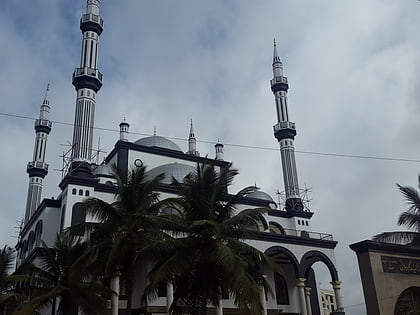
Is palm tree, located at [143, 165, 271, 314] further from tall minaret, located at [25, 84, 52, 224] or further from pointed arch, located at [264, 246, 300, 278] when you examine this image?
tall minaret, located at [25, 84, 52, 224]

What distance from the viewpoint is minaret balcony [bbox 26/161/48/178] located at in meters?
42.7

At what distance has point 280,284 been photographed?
3203 centimetres

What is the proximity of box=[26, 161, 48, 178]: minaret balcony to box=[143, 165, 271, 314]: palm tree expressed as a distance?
29.1m

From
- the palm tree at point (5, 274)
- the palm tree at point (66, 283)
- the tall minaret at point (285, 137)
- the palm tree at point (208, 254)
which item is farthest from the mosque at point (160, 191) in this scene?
the palm tree at point (208, 254)

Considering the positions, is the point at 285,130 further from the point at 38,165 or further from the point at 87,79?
the point at 38,165

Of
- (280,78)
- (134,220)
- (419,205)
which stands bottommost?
(134,220)

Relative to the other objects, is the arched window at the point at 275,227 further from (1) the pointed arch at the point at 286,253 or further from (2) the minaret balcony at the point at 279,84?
(2) the minaret balcony at the point at 279,84

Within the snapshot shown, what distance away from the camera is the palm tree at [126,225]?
52.5ft

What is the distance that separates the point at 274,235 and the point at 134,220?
1512 cm

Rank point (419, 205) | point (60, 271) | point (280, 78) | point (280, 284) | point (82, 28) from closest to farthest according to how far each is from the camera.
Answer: point (60, 271), point (419, 205), point (280, 284), point (82, 28), point (280, 78)

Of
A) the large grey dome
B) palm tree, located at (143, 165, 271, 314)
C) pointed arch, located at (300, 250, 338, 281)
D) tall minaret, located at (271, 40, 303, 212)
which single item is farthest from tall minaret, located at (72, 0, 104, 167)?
tall minaret, located at (271, 40, 303, 212)

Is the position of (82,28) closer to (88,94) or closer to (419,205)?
(88,94)

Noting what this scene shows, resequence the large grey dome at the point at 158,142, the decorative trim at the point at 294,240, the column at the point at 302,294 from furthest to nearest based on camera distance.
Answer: the large grey dome at the point at 158,142
the decorative trim at the point at 294,240
the column at the point at 302,294

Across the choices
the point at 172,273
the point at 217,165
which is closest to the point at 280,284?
the point at 217,165
